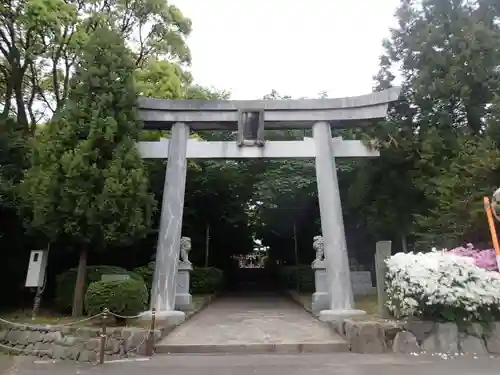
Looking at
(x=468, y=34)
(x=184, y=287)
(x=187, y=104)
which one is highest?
(x=468, y=34)

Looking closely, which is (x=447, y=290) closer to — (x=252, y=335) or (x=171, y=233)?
(x=252, y=335)

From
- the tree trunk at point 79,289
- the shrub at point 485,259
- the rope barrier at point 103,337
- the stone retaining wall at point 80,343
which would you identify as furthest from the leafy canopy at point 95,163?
the shrub at point 485,259

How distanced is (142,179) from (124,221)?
104cm

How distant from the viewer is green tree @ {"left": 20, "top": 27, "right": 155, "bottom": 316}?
9195mm

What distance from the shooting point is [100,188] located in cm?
939

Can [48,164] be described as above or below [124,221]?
above

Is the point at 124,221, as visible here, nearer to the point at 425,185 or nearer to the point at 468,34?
the point at 425,185

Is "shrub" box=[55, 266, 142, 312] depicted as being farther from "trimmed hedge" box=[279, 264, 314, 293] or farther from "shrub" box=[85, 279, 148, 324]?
"trimmed hedge" box=[279, 264, 314, 293]

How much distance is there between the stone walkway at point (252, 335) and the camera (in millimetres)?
7582

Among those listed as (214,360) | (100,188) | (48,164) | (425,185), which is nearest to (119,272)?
(100,188)

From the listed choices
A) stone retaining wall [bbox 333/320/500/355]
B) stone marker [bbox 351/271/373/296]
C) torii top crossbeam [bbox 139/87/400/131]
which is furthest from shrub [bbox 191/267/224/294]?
stone retaining wall [bbox 333/320/500/355]

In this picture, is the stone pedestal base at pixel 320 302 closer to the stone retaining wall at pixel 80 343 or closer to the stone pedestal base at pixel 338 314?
the stone pedestal base at pixel 338 314

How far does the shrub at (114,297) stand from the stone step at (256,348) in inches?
41.2

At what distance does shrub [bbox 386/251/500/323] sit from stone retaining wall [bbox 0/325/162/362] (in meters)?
4.60
